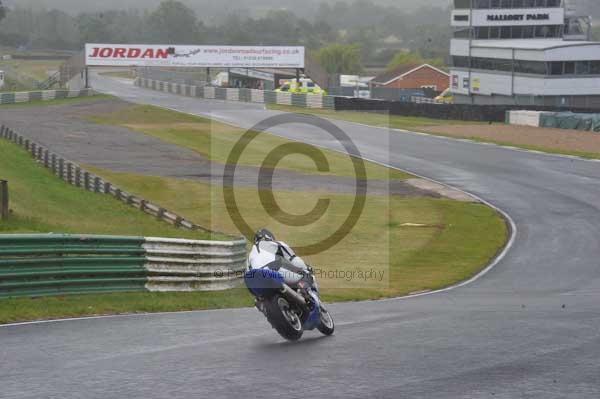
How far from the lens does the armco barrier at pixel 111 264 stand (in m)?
15.6

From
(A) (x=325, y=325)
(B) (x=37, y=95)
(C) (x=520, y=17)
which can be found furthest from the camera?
(C) (x=520, y=17)

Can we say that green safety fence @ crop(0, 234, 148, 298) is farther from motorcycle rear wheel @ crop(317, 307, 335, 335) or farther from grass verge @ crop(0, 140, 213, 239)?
motorcycle rear wheel @ crop(317, 307, 335, 335)

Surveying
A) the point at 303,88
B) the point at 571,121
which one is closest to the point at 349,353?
the point at 571,121

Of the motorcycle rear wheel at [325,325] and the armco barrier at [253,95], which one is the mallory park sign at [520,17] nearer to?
the armco barrier at [253,95]

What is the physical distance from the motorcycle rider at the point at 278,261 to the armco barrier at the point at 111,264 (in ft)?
14.3

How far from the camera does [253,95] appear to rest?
9012 centimetres

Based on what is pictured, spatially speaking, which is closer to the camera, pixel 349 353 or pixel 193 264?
pixel 349 353

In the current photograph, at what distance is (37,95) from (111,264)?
69.2m

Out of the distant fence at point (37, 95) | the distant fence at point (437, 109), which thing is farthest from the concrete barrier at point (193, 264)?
the distant fence at point (37, 95)

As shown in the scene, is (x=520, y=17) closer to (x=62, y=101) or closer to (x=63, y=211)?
(x=62, y=101)

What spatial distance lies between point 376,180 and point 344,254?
16.6m

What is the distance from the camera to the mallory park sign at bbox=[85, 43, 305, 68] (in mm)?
93125

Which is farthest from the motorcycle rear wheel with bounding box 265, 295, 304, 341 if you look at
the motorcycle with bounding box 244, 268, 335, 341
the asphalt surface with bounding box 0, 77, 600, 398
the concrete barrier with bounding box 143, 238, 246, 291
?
the concrete barrier with bounding box 143, 238, 246, 291

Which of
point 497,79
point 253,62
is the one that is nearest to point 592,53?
point 497,79
